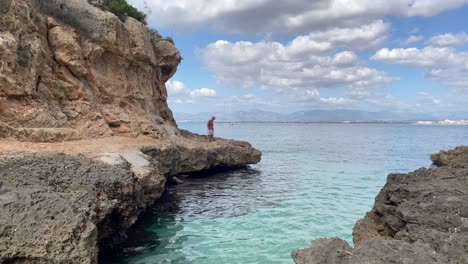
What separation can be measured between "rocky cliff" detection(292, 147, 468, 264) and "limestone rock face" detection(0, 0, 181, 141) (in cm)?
Answer: 1111

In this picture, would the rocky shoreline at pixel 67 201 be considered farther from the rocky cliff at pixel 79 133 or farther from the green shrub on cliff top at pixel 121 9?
the green shrub on cliff top at pixel 121 9

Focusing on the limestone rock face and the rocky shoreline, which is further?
the limestone rock face

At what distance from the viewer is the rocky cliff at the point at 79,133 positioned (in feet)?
21.5

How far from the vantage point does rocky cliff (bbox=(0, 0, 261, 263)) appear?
6.54 meters

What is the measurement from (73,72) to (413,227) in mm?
16474

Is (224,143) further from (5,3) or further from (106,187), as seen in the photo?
(106,187)

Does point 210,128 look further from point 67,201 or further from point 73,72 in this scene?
point 67,201

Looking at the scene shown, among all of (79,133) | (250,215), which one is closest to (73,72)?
(79,133)

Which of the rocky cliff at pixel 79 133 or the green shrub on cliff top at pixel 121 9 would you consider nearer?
the rocky cliff at pixel 79 133

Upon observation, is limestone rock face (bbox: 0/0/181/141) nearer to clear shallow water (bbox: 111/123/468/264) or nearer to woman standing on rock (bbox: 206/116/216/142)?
woman standing on rock (bbox: 206/116/216/142)

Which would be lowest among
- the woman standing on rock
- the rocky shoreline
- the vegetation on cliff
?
the rocky shoreline

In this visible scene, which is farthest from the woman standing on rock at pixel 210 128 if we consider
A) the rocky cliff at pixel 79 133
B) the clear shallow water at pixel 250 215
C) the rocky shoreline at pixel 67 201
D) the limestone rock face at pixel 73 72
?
the rocky shoreline at pixel 67 201

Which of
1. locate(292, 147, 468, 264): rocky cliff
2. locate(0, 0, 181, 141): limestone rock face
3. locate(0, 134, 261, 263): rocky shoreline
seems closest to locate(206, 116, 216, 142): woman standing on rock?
locate(0, 0, 181, 141): limestone rock face

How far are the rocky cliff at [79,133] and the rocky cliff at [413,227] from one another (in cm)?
408
